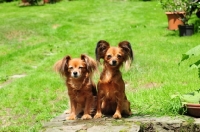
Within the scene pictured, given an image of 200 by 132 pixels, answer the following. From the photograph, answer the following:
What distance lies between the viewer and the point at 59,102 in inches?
292

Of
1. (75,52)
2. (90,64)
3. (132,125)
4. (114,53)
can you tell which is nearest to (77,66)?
(90,64)

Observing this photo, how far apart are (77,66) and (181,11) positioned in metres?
10.8

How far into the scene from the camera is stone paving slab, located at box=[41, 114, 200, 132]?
14.8ft

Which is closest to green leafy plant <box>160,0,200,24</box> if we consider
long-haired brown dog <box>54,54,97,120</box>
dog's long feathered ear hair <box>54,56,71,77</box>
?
long-haired brown dog <box>54,54,97,120</box>

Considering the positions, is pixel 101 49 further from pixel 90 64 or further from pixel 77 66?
pixel 77 66

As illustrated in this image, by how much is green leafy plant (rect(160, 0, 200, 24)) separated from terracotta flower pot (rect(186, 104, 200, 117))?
933cm

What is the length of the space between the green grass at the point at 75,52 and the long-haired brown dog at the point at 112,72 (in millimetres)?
663

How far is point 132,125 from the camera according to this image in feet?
15.1

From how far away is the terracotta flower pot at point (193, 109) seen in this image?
15.7ft

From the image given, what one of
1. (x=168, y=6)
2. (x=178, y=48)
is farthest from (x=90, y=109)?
(x=168, y=6)

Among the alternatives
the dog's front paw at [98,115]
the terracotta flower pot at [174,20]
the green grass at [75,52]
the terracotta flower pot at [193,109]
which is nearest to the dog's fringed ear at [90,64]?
the dog's front paw at [98,115]

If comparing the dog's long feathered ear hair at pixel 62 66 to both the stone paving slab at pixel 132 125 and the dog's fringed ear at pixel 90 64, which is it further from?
the stone paving slab at pixel 132 125

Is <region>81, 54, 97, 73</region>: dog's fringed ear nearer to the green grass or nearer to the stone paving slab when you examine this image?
the stone paving slab

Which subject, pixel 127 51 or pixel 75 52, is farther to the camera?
pixel 75 52
